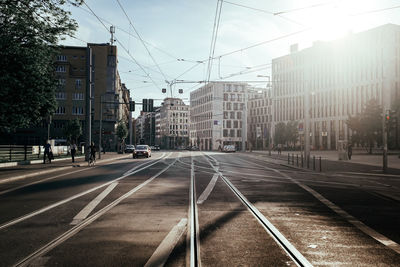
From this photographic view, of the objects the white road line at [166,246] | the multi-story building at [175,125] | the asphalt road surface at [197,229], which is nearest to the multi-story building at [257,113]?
the multi-story building at [175,125]

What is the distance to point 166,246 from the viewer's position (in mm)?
5004

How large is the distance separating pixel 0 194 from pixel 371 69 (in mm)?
76680

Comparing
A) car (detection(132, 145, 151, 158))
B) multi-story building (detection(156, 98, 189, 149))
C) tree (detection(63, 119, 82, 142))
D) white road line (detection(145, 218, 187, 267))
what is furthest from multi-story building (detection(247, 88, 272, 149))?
white road line (detection(145, 218, 187, 267))

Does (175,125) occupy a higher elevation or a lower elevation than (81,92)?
lower

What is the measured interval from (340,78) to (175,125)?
85509 mm

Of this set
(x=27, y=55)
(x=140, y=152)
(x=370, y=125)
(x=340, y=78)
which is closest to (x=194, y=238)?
(x=27, y=55)

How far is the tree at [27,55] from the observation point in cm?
1712

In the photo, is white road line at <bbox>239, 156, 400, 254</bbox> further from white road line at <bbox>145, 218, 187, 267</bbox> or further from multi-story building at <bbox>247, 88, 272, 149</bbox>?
multi-story building at <bbox>247, 88, 272, 149</bbox>

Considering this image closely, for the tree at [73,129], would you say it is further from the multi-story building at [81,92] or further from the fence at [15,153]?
the fence at [15,153]

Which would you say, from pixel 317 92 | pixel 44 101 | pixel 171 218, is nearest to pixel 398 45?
pixel 317 92

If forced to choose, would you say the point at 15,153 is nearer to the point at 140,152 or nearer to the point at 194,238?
the point at 140,152

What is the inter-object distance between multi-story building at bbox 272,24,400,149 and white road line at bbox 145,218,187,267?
209 feet

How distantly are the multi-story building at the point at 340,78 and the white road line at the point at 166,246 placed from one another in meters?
63.8

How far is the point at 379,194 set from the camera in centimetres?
1083
